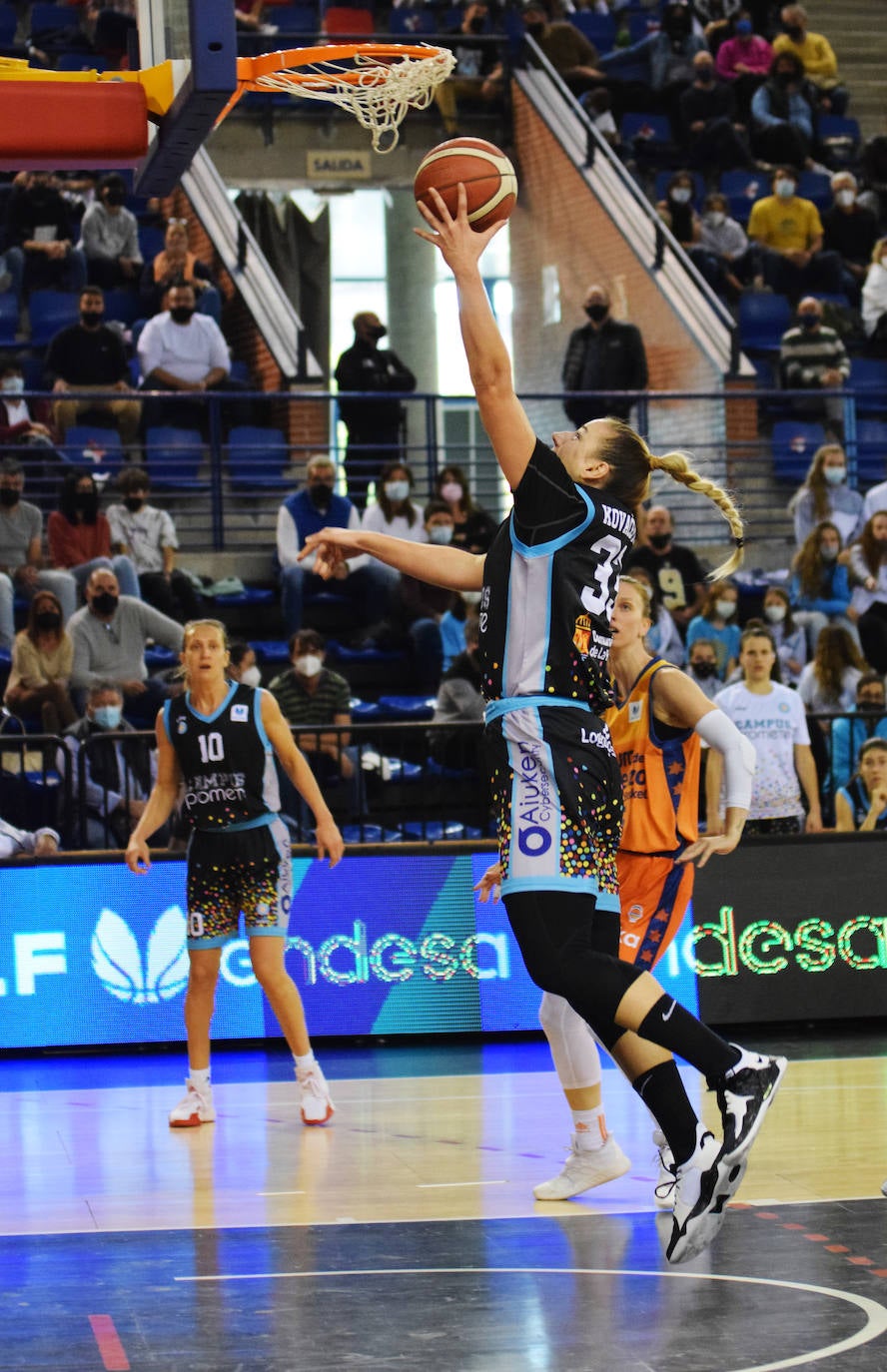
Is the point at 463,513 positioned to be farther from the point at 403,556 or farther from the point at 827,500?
the point at 403,556

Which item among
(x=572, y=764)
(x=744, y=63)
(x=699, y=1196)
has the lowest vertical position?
(x=699, y=1196)

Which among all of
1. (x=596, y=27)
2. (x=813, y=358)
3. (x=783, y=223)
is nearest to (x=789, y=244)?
(x=783, y=223)

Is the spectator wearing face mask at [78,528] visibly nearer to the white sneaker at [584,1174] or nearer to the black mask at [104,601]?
the black mask at [104,601]

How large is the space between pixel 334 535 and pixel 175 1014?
18.3 ft

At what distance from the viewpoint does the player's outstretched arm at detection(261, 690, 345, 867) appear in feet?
28.0

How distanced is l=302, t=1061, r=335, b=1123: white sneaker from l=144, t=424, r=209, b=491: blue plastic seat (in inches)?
304

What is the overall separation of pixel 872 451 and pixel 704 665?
609cm

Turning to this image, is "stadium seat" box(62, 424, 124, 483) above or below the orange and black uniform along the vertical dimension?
above

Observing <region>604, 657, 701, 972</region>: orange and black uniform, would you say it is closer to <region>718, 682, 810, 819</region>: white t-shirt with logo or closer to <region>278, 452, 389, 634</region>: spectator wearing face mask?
<region>718, 682, 810, 819</region>: white t-shirt with logo

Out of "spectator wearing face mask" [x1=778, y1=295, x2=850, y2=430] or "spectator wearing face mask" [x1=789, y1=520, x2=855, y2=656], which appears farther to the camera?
"spectator wearing face mask" [x1=778, y1=295, x2=850, y2=430]

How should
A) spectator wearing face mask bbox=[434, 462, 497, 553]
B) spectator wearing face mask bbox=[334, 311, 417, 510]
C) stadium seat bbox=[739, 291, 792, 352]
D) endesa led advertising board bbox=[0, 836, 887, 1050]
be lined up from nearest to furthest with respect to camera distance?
endesa led advertising board bbox=[0, 836, 887, 1050]
spectator wearing face mask bbox=[434, 462, 497, 553]
spectator wearing face mask bbox=[334, 311, 417, 510]
stadium seat bbox=[739, 291, 792, 352]

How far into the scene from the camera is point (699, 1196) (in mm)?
5242

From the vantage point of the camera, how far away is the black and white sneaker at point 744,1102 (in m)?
5.28

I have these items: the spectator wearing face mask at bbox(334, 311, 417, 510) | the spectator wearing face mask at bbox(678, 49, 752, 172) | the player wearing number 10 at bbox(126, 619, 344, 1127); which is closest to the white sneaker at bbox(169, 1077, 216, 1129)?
the player wearing number 10 at bbox(126, 619, 344, 1127)
